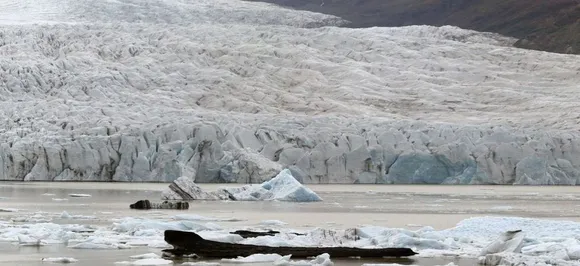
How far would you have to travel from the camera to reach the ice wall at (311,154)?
22812 mm

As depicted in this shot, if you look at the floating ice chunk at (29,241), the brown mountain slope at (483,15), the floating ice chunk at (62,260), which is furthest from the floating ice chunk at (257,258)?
the brown mountain slope at (483,15)

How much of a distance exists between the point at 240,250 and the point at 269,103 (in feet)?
76.7

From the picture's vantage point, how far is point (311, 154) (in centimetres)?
2381

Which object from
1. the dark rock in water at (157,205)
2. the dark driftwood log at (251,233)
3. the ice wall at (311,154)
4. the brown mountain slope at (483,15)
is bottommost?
the dark rock in water at (157,205)

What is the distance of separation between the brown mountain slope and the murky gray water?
3418 centimetres

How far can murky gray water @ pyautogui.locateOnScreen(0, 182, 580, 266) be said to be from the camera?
7496 millimetres

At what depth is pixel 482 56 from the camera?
1542 inches

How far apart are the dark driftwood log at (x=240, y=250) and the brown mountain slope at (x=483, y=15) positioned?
43.4m

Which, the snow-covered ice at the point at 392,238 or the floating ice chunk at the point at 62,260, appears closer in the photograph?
the floating ice chunk at the point at 62,260

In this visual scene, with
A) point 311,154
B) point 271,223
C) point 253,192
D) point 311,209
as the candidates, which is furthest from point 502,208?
point 311,154

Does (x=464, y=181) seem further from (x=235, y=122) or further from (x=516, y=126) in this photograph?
(x=235, y=122)

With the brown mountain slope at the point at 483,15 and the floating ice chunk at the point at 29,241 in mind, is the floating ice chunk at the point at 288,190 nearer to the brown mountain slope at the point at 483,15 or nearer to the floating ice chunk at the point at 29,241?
the floating ice chunk at the point at 29,241

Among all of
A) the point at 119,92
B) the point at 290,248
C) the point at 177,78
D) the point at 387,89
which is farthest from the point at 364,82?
Result: the point at 290,248

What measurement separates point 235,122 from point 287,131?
1339 mm
